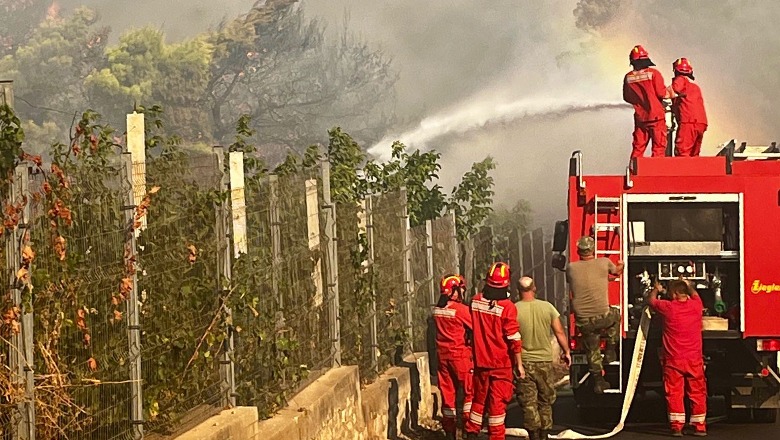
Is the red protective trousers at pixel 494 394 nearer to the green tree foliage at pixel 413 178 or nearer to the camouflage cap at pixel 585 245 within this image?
the camouflage cap at pixel 585 245

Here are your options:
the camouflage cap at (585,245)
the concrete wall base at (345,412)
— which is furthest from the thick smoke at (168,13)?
the camouflage cap at (585,245)

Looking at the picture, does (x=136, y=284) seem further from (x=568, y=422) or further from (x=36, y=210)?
(x=568, y=422)

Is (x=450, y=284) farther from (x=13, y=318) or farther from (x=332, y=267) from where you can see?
(x=13, y=318)

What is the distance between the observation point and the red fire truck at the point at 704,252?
13.9 metres

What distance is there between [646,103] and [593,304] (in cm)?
416

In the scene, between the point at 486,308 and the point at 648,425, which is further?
the point at 648,425

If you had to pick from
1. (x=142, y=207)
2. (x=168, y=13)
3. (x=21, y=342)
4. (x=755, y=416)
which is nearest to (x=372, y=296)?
(x=755, y=416)

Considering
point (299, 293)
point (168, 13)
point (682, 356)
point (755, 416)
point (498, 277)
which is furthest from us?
point (168, 13)

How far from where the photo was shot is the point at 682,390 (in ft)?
44.4

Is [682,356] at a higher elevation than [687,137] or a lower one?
lower

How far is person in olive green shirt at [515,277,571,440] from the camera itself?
12.0 meters

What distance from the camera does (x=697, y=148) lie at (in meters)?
17.6

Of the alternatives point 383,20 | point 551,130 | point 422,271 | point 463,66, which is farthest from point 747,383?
point 383,20

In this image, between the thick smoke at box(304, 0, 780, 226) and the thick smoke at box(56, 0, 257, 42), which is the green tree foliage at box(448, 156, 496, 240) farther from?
the thick smoke at box(56, 0, 257, 42)
